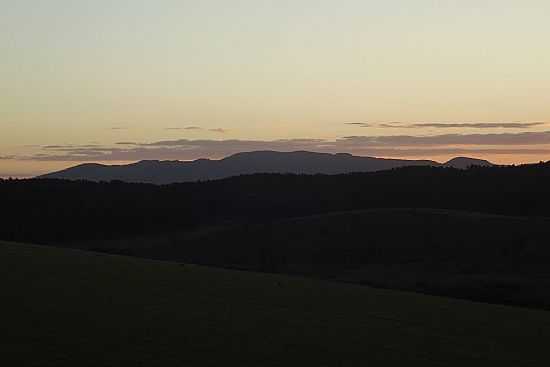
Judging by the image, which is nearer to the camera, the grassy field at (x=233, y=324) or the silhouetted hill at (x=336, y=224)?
the grassy field at (x=233, y=324)

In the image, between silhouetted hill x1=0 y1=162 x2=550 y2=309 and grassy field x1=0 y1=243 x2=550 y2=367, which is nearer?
grassy field x1=0 y1=243 x2=550 y2=367

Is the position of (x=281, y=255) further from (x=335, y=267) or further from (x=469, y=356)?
(x=469, y=356)

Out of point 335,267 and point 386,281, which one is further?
point 335,267

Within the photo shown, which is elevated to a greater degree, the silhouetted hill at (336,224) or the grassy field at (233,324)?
the grassy field at (233,324)

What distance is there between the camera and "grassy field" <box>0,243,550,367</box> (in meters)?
11.5

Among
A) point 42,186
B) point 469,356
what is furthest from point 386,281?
point 42,186

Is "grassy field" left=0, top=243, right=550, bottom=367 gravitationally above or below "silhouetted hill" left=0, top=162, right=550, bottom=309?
above

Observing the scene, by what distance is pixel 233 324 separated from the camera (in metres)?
13.8

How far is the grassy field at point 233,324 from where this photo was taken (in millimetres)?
11500

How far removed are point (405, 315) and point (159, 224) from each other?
204 feet

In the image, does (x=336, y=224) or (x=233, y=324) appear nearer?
(x=233, y=324)

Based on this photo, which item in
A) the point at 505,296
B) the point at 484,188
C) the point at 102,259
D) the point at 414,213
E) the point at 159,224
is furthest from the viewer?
the point at 484,188

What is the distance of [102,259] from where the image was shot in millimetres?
22609

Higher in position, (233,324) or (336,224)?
(233,324)
